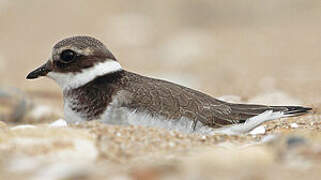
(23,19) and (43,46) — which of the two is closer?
(43,46)

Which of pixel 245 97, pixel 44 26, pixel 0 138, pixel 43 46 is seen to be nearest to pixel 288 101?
pixel 245 97

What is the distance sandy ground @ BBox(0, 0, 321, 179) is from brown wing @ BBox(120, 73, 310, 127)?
0.22 metres

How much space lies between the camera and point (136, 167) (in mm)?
3682

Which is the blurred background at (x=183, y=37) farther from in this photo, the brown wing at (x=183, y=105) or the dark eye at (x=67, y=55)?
the dark eye at (x=67, y=55)

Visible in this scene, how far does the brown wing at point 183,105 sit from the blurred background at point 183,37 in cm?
448

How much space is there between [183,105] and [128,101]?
1.59ft

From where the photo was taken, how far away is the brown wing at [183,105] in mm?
5465

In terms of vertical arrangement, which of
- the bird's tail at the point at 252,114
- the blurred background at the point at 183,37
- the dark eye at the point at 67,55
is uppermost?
the blurred background at the point at 183,37

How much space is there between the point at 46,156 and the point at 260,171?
133 cm

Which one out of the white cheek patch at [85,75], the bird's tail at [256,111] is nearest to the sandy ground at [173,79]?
the bird's tail at [256,111]

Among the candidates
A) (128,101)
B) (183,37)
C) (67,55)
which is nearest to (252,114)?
(128,101)

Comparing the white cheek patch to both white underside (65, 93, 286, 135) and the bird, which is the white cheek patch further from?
white underside (65, 93, 286, 135)

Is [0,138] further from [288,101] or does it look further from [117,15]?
[117,15]

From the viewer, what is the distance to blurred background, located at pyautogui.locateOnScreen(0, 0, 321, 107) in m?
12.0
